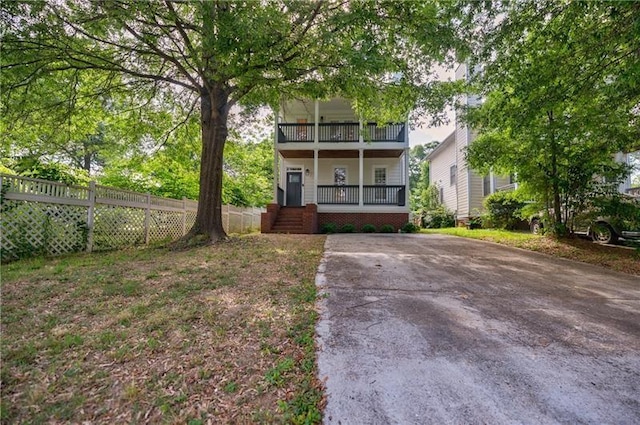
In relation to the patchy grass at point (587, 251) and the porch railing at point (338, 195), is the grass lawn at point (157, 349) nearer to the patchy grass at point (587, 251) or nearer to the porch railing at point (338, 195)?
the patchy grass at point (587, 251)

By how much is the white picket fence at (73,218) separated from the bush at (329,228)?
6.18m

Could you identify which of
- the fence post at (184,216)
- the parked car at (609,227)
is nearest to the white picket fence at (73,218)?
the fence post at (184,216)

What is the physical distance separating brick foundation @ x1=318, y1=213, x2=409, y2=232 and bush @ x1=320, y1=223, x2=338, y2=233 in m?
0.28

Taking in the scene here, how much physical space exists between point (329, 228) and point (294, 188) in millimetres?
3873

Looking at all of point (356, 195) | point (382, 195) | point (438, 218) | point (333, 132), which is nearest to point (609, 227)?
point (382, 195)

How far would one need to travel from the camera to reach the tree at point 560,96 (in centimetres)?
499

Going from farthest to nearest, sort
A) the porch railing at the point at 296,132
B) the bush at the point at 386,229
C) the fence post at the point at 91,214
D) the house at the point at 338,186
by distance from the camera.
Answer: the porch railing at the point at 296,132 → the house at the point at 338,186 → the bush at the point at 386,229 → the fence post at the point at 91,214

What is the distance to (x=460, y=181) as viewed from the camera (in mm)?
17125

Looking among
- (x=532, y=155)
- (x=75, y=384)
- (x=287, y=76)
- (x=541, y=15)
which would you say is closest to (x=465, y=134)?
(x=532, y=155)

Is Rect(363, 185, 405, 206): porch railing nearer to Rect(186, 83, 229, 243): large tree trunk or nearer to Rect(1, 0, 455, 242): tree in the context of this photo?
Rect(1, 0, 455, 242): tree

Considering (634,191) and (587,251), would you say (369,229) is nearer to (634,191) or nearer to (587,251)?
(587,251)

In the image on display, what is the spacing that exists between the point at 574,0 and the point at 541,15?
884mm

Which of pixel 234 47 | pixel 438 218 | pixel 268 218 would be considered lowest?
pixel 268 218

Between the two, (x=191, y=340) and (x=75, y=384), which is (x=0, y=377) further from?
(x=191, y=340)
